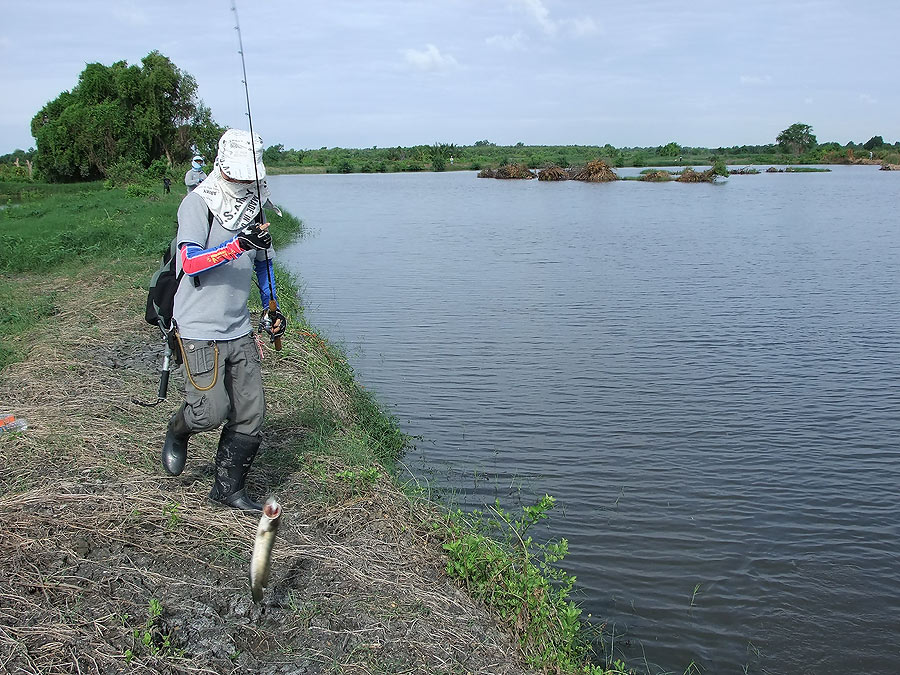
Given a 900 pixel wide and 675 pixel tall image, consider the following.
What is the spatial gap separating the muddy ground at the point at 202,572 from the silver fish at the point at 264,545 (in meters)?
0.21

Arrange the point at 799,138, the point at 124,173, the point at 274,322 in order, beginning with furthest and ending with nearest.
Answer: the point at 799,138 < the point at 124,173 < the point at 274,322

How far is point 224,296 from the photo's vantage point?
4.09 metres

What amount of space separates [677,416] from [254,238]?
19.7 feet

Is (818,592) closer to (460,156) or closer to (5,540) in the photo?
(5,540)

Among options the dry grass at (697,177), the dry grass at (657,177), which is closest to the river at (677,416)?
the dry grass at (697,177)

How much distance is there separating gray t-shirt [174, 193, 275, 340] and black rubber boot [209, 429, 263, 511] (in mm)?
620

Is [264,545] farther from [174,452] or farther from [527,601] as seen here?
[527,601]

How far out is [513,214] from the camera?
1284 inches

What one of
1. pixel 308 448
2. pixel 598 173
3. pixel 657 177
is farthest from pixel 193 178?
pixel 657 177

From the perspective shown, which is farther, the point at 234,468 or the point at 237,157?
the point at 234,468

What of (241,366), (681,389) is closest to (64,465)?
(241,366)

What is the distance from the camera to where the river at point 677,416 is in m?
5.19

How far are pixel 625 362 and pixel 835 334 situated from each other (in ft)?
12.5

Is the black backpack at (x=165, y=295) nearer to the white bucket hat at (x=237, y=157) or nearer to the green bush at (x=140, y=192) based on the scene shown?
the white bucket hat at (x=237, y=157)
